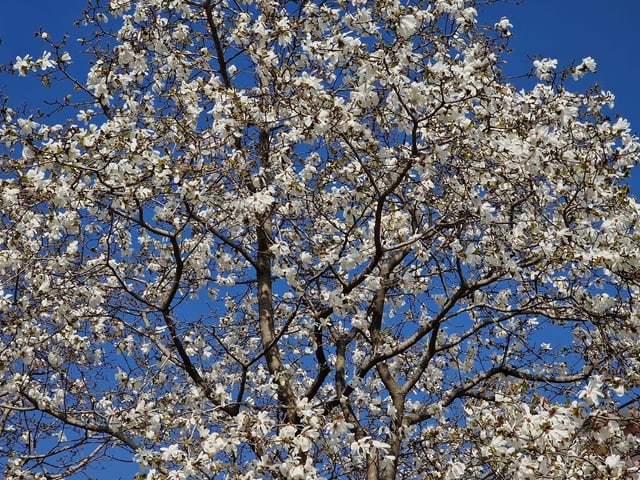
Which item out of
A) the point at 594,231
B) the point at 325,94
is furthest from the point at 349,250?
the point at 594,231

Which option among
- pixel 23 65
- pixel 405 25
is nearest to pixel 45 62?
pixel 23 65

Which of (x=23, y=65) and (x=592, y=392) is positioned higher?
(x=23, y=65)

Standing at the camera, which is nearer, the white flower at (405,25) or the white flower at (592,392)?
the white flower at (592,392)

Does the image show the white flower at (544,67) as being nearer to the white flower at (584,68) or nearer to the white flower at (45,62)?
the white flower at (584,68)

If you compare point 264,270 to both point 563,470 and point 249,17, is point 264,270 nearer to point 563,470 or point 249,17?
point 249,17

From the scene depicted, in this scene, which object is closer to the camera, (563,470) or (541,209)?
(563,470)

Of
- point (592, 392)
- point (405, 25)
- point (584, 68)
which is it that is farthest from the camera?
point (584, 68)

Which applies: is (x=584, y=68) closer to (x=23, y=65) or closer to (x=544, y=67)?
(x=544, y=67)

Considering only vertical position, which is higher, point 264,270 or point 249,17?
point 249,17

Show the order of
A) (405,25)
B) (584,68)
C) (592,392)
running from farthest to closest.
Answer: (584,68) < (405,25) < (592,392)

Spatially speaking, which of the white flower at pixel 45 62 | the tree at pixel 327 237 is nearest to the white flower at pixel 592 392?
the tree at pixel 327 237

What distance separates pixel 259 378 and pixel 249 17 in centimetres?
464

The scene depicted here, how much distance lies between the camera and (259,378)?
34.3 feet

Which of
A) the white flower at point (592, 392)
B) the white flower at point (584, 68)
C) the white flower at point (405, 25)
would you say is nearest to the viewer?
the white flower at point (592, 392)
